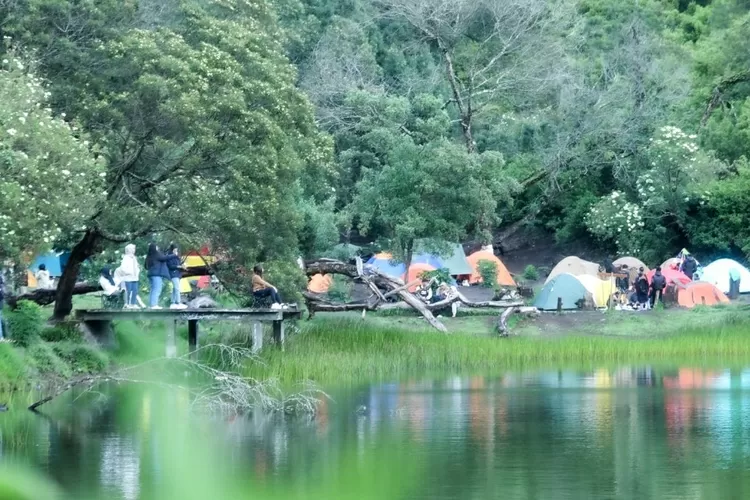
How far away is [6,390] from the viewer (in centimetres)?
2138

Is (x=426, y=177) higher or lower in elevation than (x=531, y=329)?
higher

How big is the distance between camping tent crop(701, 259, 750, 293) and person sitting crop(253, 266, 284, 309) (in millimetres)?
18475

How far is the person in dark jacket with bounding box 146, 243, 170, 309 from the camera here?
25.5 m

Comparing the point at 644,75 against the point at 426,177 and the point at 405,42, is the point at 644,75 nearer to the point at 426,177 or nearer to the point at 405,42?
the point at 405,42

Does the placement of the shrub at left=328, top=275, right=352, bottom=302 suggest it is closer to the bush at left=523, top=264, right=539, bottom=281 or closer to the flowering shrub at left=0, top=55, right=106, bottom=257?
the bush at left=523, top=264, right=539, bottom=281

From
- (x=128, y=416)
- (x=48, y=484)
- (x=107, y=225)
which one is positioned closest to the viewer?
(x=48, y=484)

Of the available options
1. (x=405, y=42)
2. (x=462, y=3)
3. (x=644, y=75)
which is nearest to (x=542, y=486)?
(x=462, y=3)

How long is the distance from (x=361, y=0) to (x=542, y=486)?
37933mm

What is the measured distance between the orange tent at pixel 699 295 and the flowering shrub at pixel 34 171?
20546 mm

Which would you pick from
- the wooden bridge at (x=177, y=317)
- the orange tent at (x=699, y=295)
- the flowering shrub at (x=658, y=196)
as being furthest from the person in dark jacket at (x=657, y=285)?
the wooden bridge at (x=177, y=317)

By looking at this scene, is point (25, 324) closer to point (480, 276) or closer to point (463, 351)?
point (463, 351)

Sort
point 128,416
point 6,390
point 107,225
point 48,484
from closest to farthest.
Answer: point 48,484 < point 128,416 < point 6,390 < point 107,225

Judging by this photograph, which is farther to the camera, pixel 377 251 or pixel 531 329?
pixel 377 251

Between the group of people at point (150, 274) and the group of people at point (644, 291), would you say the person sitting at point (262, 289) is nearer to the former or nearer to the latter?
the group of people at point (150, 274)
